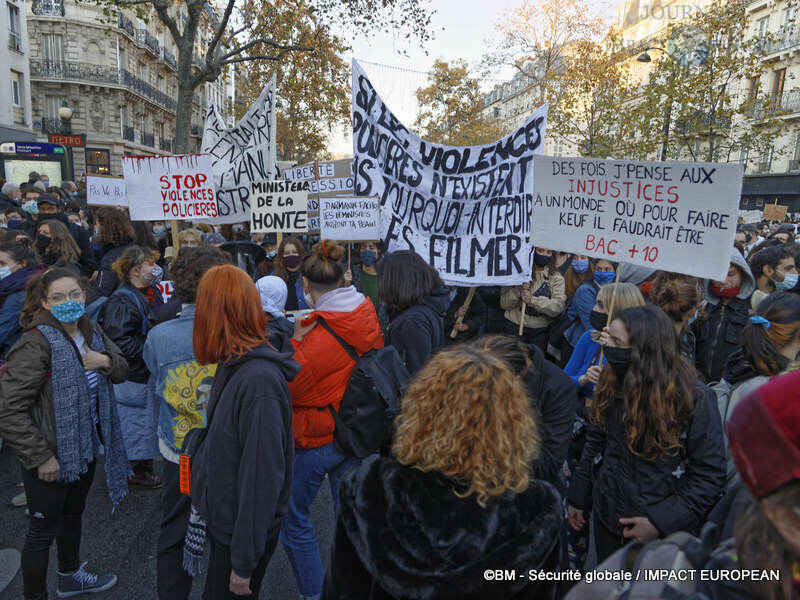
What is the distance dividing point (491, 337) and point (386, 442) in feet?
2.77

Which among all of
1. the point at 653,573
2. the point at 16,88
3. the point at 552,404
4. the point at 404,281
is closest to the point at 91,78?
the point at 16,88

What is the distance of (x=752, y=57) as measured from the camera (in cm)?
1437

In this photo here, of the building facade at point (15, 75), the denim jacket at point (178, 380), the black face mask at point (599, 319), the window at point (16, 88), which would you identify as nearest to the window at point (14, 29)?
the building facade at point (15, 75)

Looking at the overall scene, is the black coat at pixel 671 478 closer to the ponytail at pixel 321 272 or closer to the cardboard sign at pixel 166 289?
the ponytail at pixel 321 272

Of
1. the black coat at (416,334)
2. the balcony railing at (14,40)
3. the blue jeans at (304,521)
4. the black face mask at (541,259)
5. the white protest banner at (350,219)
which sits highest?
the balcony railing at (14,40)

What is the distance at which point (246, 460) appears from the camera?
204cm

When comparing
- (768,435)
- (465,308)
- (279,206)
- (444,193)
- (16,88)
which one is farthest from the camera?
(16,88)

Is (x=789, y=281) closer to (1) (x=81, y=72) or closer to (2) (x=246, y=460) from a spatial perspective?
(2) (x=246, y=460)

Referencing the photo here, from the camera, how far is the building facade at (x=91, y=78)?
31766 millimetres

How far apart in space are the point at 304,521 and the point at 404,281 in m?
1.51

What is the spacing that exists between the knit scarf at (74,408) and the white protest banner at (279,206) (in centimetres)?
316

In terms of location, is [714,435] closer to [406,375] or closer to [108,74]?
[406,375]

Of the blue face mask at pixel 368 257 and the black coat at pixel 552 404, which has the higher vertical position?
the blue face mask at pixel 368 257

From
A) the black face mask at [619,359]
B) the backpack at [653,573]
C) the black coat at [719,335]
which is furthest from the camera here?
the black coat at [719,335]
